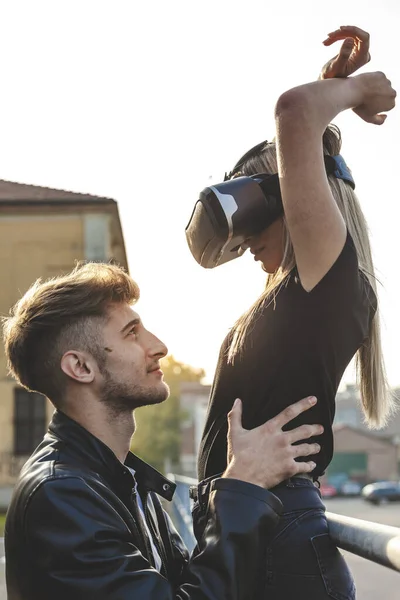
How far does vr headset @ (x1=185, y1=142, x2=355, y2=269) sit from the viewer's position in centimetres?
207

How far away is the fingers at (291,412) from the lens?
187cm

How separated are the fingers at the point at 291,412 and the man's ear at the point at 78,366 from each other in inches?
20.7

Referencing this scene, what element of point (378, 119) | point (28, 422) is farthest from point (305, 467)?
point (28, 422)

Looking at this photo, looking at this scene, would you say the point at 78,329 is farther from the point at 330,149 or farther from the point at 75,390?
the point at 330,149

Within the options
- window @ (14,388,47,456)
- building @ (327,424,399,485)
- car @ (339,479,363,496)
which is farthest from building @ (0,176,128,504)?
building @ (327,424,399,485)

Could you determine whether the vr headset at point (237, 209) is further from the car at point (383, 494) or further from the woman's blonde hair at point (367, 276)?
the car at point (383, 494)

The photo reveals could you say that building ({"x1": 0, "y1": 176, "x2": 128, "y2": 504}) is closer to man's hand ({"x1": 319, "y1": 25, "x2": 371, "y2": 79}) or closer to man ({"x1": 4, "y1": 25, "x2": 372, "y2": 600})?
man ({"x1": 4, "y1": 25, "x2": 372, "y2": 600})

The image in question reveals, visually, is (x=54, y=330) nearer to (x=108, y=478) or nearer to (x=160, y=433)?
(x=108, y=478)

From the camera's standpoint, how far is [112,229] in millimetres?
25625

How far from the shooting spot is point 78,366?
7.07ft

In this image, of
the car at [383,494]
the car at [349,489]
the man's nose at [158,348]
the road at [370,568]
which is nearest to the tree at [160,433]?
the road at [370,568]

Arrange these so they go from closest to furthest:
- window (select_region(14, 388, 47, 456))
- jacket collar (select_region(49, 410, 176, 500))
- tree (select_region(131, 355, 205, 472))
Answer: jacket collar (select_region(49, 410, 176, 500))
window (select_region(14, 388, 47, 456))
tree (select_region(131, 355, 205, 472))

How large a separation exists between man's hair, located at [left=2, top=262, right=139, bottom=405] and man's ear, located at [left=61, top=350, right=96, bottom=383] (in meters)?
0.02

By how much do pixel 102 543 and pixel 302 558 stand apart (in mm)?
437
